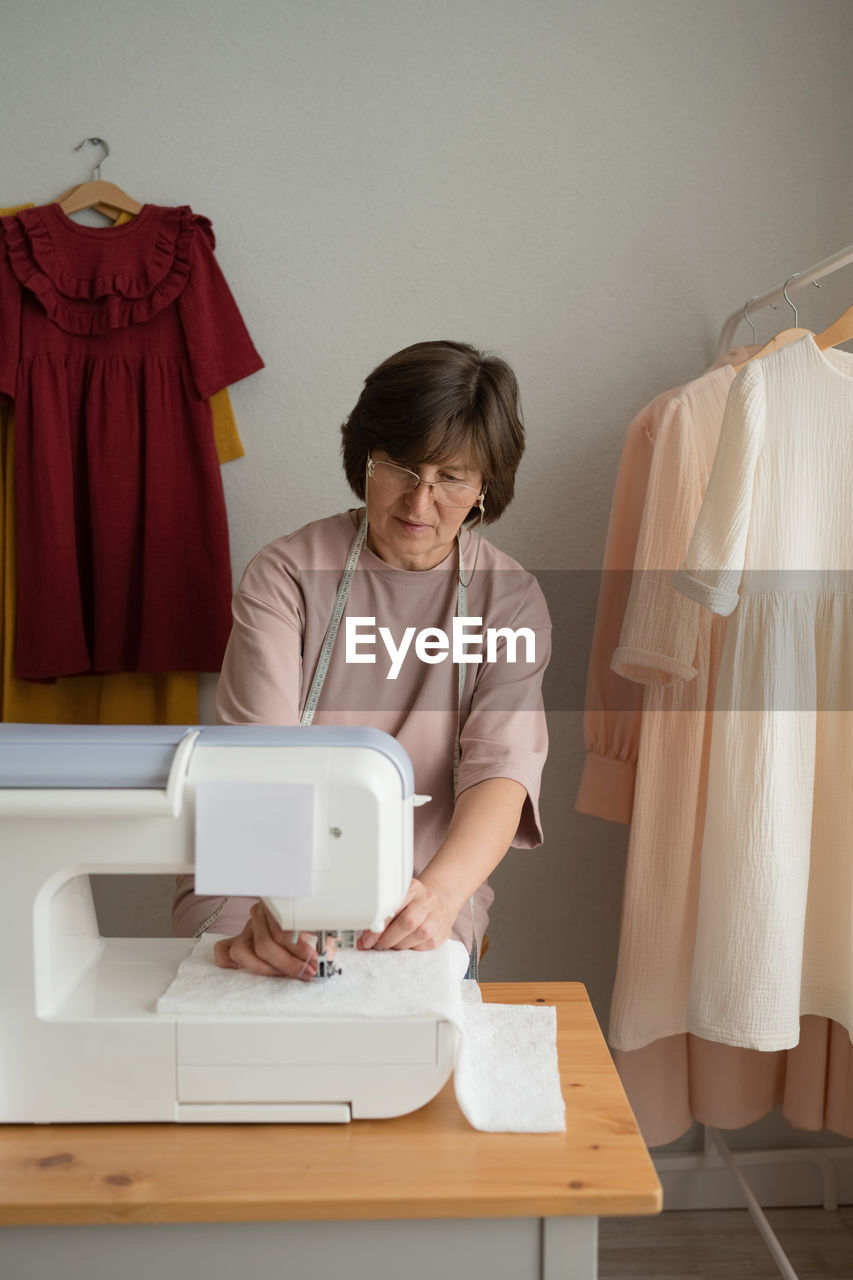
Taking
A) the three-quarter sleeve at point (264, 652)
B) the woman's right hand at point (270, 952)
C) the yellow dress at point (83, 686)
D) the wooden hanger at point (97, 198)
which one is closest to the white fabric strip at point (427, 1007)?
the woman's right hand at point (270, 952)

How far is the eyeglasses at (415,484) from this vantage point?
1.44 m

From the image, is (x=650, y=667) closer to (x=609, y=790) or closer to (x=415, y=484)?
(x=609, y=790)

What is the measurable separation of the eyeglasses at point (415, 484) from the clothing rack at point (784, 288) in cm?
63

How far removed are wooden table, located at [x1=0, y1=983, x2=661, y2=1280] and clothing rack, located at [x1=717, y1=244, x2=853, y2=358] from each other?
1243 mm

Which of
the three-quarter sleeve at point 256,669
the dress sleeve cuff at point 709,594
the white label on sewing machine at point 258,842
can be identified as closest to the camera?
the white label on sewing machine at point 258,842

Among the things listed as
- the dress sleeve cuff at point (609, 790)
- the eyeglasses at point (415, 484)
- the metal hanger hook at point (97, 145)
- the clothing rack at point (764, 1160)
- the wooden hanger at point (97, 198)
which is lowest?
the clothing rack at point (764, 1160)

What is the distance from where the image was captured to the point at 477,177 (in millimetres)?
2057

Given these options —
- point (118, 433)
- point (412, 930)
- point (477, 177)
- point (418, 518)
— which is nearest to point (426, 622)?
point (418, 518)

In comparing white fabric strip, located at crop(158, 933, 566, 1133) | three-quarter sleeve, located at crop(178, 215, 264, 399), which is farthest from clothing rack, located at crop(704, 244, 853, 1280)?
white fabric strip, located at crop(158, 933, 566, 1133)

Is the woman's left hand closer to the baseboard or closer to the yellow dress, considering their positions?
the yellow dress

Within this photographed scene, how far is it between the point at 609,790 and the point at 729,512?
602mm

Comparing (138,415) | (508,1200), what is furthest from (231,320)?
(508,1200)

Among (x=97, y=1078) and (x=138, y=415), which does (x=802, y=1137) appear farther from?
(x=138, y=415)

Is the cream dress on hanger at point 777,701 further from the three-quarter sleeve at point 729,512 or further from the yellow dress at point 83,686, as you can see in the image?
the yellow dress at point 83,686
